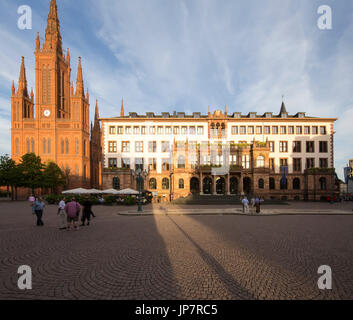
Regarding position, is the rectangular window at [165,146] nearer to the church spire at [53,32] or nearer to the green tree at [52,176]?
the green tree at [52,176]

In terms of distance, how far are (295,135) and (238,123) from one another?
1382 centimetres

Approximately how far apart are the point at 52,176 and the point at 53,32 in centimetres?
4973

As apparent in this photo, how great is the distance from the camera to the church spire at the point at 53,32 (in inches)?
2539

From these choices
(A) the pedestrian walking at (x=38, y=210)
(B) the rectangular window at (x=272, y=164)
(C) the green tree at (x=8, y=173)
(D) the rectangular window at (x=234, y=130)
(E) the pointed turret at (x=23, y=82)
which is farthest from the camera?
(E) the pointed turret at (x=23, y=82)

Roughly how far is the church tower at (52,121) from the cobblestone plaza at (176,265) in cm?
5100

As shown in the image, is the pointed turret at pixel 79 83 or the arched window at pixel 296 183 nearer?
the arched window at pixel 296 183

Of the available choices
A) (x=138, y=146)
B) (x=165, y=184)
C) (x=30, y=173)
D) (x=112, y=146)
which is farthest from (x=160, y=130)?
(x=30, y=173)

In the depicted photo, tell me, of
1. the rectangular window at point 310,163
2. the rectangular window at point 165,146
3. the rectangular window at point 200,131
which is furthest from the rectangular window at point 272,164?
the rectangular window at point 165,146

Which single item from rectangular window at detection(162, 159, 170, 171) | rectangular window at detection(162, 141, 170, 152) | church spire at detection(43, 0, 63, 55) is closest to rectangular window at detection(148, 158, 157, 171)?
rectangular window at detection(162, 159, 170, 171)

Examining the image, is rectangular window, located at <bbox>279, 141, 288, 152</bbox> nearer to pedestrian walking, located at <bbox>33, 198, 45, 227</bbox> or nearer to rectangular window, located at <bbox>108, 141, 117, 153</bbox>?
rectangular window, located at <bbox>108, 141, 117, 153</bbox>

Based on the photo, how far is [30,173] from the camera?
44.7m

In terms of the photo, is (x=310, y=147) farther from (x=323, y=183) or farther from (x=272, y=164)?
(x=272, y=164)

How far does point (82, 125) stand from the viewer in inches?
2344
